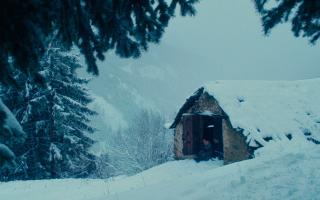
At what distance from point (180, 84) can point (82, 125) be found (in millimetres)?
104255

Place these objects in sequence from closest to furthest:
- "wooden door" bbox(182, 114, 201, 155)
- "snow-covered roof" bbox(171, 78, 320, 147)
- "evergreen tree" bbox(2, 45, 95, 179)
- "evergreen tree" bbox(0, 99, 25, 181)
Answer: "evergreen tree" bbox(0, 99, 25, 181) < "snow-covered roof" bbox(171, 78, 320, 147) < "evergreen tree" bbox(2, 45, 95, 179) < "wooden door" bbox(182, 114, 201, 155)

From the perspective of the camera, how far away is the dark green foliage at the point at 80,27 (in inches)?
110

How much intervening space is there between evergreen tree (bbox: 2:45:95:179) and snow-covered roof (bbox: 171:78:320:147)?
5.98m

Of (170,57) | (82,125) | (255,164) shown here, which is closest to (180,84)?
(170,57)

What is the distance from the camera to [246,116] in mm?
14758

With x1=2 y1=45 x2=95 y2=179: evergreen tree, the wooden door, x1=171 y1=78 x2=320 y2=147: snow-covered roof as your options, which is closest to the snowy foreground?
x1=171 y1=78 x2=320 y2=147: snow-covered roof

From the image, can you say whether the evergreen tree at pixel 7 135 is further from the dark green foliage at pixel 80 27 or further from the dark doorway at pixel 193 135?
the dark doorway at pixel 193 135

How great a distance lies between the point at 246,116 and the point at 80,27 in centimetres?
1207

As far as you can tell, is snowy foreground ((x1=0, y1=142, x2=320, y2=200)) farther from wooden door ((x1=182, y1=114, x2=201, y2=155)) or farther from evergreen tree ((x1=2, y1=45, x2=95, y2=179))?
wooden door ((x1=182, y1=114, x2=201, y2=155))

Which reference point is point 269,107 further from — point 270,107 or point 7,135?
point 7,135

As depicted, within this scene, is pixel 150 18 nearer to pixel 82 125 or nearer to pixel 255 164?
pixel 255 164

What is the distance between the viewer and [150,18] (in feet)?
13.9

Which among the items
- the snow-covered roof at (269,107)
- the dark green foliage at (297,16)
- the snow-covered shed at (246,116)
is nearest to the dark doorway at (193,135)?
the snow-covered shed at (246,116)

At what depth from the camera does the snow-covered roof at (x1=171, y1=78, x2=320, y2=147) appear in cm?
1421
